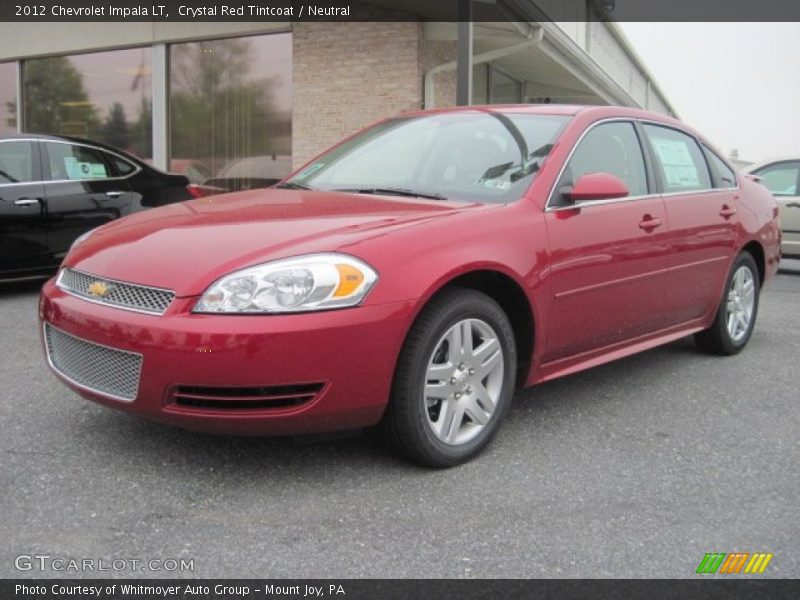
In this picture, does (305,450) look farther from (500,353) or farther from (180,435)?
(500,353)

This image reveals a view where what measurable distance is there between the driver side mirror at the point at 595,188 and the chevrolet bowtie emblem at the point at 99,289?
76.7 inches

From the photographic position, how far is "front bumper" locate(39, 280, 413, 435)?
2781mm

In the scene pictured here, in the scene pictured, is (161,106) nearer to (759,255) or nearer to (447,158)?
(759,255)

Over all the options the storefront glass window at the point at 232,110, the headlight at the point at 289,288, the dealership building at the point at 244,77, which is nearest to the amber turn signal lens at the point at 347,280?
the headlight at the point at 289,288

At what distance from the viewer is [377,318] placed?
9.55ft

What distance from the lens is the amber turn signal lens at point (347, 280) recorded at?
2.88 metres

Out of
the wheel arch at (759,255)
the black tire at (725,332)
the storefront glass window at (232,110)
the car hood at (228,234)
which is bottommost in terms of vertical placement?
the black tire at (725,332)

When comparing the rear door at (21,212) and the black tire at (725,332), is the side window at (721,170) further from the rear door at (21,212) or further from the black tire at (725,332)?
the rear door at (21,212)

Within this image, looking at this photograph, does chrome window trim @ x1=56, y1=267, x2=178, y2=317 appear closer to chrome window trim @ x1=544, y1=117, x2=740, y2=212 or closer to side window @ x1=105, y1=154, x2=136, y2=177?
chrome window trim @ x1=544, y1=117, x2=740, y2=212

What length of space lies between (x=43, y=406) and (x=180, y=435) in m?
0.88

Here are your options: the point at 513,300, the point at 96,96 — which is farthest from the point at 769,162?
the point at 96,96

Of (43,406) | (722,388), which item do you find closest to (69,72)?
(43,406)

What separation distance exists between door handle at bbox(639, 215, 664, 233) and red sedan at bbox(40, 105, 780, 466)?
0.01 meters

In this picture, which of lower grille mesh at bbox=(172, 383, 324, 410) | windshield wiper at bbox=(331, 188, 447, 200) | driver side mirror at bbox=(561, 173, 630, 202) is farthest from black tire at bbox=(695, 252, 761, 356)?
lower grille mesh at bbox=(172, 383, 324, 410)
